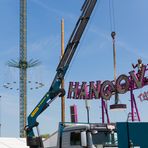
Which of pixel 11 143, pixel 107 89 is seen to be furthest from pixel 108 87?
pixel 11 143

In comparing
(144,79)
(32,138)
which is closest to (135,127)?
(32,138)

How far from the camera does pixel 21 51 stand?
68688 millimetres

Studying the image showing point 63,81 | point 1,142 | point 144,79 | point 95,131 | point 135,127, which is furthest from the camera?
point 144,79

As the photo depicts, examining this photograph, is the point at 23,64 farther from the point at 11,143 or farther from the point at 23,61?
the point at 11,143

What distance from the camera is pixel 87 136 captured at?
1464 cm

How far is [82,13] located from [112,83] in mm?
12613

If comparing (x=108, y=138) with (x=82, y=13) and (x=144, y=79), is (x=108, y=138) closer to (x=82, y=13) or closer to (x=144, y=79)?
(x=82, y=13)

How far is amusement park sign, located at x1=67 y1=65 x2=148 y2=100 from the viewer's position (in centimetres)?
3450

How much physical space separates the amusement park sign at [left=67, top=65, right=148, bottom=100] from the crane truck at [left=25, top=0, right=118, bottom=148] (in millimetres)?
10354

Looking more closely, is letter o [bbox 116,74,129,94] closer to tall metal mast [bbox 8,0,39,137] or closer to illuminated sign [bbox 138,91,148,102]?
illuminated sign [bbox 138,91,148,102]

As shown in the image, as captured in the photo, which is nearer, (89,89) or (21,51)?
(89,89)

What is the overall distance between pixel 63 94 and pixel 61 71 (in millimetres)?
1450

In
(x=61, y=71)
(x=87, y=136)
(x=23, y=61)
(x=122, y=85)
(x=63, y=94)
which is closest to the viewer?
(x=87, y=136)

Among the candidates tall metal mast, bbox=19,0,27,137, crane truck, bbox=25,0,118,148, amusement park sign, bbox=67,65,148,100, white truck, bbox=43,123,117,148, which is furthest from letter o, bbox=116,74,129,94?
tall metal mast, bbox=19,0,27,137
